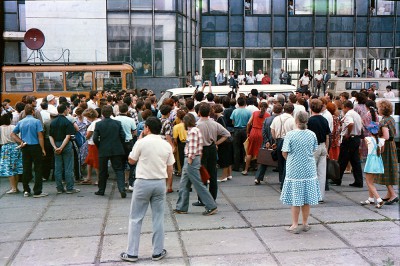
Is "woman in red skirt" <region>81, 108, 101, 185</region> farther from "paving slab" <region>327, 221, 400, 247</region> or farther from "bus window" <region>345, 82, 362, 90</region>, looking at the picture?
"bus window" <region>345, 82, 362, 90</region>

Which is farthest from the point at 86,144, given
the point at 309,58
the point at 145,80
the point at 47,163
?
the point at 309,58

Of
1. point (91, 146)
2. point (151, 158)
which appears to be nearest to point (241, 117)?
point (91, 146)

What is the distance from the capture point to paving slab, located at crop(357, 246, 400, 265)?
5.82 m

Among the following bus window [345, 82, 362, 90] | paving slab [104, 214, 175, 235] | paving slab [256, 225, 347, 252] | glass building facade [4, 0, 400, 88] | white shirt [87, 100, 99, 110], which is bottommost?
paving slab [104, 214, 175, 235]

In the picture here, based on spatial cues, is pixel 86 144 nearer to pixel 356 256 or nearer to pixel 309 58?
pixel 356 256

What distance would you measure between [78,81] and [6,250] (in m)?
15.0

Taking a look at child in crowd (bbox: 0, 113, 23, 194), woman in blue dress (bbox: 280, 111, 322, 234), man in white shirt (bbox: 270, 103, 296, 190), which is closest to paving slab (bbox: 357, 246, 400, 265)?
woman in blue dress (bbox: 280, 111, 322, 234)

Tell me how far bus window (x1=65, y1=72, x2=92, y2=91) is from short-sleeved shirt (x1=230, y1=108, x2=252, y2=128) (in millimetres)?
10499

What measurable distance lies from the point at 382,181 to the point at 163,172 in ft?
14.4

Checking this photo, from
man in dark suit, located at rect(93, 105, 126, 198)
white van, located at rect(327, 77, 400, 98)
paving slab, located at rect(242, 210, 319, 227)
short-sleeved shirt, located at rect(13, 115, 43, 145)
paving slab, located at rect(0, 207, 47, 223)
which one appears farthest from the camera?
white van, located at rect(327, 77, 400, 98)

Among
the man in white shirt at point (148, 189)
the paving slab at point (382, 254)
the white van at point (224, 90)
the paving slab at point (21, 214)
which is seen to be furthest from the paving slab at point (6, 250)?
the white van at point (224, 90)

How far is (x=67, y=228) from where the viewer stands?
7.55 meters

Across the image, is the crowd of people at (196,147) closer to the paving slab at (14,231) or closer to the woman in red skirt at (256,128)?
the woman in red skirt at (256,128)

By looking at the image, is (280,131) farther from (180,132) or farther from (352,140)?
(180,132)
